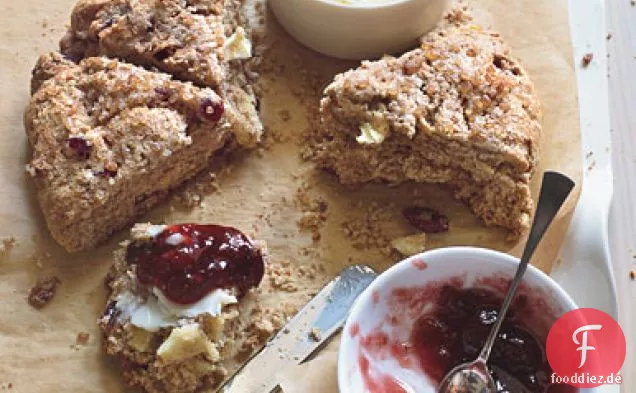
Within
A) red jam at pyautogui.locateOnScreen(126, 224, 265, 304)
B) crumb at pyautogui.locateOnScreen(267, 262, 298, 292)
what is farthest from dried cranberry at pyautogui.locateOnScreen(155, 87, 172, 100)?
crumb at pyautogui.locateOnScreen(267, 262, 298, 292)

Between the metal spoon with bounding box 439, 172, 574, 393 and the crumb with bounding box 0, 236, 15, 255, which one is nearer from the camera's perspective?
the metal spoon with bounding box 439, 172, 574, 393

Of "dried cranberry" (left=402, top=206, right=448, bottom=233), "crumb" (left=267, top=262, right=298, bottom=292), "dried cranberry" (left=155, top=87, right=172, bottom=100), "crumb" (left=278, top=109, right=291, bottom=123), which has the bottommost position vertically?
"crumb" (left=267, top=262, right=298, bottom=292)

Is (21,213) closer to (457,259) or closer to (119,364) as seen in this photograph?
(119,364)

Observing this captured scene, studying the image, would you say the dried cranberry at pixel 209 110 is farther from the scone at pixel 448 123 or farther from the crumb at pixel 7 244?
the crumb at pixel 7 244
